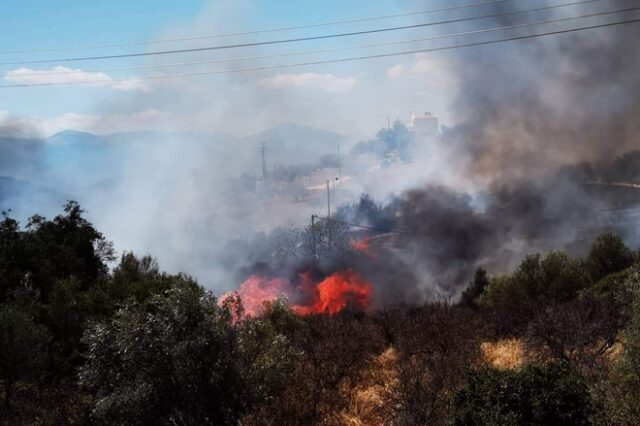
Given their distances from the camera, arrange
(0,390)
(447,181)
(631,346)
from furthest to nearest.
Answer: (447,181)
(0,390)
(631,346)

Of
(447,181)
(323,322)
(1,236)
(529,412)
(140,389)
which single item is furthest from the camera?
(447,181)

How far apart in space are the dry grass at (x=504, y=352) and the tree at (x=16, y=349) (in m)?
19.0

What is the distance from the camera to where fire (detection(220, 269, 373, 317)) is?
6669 centimetres

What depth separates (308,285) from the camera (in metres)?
75.3

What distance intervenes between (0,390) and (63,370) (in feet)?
16.5

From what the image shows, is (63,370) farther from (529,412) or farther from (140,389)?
(529,412)

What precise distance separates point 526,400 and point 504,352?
14.2 meters

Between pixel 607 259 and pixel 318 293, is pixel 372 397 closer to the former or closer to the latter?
pixel 607 259

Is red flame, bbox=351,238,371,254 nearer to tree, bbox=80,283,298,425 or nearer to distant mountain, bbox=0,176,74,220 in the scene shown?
tree, bbox=80,283,298,425

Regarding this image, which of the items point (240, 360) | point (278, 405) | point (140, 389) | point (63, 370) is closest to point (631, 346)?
point (278, 405)

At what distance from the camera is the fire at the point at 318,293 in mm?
66688

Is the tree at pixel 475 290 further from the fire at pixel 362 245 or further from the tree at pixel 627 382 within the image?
the tree at pixel 627 382

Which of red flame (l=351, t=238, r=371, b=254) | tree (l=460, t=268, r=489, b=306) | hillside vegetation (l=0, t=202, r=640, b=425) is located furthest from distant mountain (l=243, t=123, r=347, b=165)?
hillside vegetation (l=0, t=202, r=640, b=425)

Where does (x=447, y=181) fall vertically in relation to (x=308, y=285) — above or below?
above
